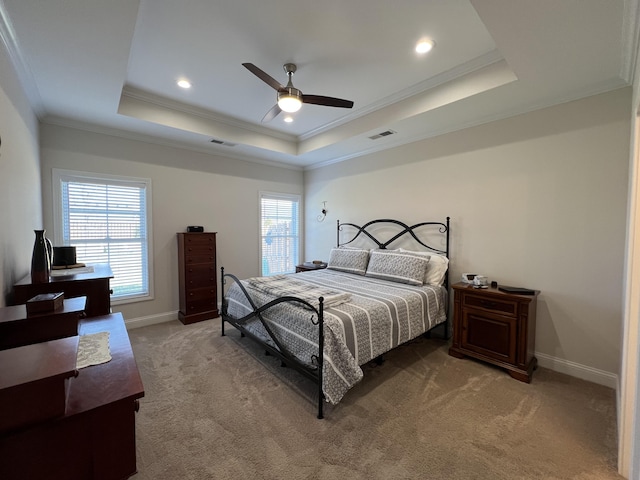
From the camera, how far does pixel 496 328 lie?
2824 mm

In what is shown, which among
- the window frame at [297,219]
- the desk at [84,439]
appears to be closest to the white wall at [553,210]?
the window frame at [297,219]

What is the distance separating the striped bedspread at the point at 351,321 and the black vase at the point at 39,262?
1.74 meters

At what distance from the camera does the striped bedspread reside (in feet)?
7.07

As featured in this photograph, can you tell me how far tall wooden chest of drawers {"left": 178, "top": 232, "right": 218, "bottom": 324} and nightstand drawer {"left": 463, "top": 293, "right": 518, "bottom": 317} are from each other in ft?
12.0

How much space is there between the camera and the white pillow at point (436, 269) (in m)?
3.49

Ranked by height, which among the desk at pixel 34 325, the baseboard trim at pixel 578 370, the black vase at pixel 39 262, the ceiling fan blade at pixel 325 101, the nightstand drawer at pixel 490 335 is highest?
the ceiling fan blade at pixel 325 101

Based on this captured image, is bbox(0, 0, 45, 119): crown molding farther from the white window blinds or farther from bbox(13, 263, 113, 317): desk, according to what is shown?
bbox(13, 263, 113, 317): desk

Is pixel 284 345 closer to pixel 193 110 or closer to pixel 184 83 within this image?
pixel 184 83

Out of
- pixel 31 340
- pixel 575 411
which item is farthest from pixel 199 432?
pixel 575 411

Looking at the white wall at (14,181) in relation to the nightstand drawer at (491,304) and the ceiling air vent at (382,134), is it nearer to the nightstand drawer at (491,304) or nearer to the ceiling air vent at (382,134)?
the ceiling air vent at (382,134)

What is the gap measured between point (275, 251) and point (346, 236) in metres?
1.56

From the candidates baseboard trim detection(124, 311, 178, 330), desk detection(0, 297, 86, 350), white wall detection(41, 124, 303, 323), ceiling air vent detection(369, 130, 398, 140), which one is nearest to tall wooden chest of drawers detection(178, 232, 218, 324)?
baseboard trim detection(124, 311, 178, 330)

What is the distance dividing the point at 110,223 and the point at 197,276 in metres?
1.39

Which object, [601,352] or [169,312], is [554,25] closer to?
[601,352]
